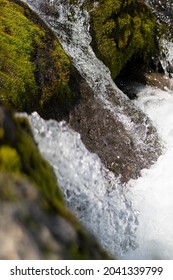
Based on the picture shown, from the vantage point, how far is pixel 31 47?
8.32 metres

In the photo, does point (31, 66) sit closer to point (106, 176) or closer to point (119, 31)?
point (106, 176)

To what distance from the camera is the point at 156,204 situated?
7691 millimetres

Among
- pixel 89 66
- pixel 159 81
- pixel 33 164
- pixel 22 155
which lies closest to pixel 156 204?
pixel 89 66

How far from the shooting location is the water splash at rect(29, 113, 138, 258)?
17.2 ft

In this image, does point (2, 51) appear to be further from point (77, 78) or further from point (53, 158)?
point (53, 158)

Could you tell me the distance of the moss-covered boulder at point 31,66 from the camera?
749 centimetres

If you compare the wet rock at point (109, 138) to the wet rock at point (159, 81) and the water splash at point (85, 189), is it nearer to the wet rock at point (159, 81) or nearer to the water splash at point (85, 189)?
the water splash at point (85, 189)

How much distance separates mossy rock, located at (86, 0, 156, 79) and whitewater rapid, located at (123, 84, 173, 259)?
2.07m

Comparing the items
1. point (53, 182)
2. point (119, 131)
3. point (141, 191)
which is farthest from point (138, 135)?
point (53, 182)

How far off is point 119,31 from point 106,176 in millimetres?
4918

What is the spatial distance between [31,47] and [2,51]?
0.64m

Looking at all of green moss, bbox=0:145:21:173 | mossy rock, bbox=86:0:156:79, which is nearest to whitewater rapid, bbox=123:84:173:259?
mossy rock, bbox=86:0:156:79

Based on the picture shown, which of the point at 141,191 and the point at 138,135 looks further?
the point at 138,135

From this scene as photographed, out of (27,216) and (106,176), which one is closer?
(27,216)
